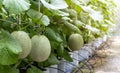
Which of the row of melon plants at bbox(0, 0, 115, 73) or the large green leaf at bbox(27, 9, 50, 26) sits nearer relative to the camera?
the row of melon plants at bbox(0, 0, 115, 73)

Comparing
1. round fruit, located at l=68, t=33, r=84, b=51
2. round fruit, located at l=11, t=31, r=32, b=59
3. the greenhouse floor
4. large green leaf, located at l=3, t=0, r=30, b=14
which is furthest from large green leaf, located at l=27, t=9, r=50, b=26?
the greenhouse floor

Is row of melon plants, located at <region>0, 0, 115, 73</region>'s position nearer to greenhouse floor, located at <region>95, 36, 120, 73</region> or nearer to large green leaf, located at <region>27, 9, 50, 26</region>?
large green leaf, located at <region>27, 9, 50, 26</region>

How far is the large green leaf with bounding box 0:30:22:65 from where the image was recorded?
41.9 inches

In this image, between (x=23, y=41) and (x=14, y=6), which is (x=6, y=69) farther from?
(x=14, y=6)

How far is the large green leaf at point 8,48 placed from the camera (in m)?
1.06

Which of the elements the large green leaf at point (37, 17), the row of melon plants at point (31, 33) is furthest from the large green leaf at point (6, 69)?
the large green leaf at point (37, 17)

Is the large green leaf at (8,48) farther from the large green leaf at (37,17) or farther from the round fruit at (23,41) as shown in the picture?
the large green leaf at (37,17)

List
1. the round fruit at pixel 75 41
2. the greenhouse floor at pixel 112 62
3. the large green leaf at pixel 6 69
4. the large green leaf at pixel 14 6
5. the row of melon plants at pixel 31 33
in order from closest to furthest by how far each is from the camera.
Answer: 1. the large green leaf at pixel 14 6
2. the row of melon plants at pixel 31 33
3. the large green leaf at pixel 6 69
4. the round fruit at pixel 75 41
5. the greenhouse floor at pixel 112 62

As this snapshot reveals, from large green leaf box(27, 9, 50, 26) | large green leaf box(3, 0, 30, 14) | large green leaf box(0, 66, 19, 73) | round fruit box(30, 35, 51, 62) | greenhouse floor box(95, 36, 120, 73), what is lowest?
greenhouse floor box(95, 36, 120, 73)

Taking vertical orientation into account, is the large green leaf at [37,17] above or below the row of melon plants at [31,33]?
above

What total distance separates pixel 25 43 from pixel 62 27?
0.72 meters

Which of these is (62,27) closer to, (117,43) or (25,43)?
(25,43)

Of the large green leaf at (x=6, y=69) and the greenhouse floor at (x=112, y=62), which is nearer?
the large green leaf at (x=6, y=69)

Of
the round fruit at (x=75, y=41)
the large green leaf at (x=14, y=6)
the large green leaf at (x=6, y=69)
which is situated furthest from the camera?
the round fruit at (x=75, y=41)
